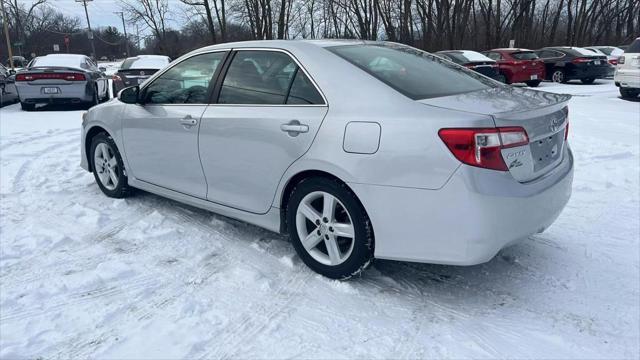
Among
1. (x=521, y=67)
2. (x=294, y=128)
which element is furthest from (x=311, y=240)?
(x=521, y=67)

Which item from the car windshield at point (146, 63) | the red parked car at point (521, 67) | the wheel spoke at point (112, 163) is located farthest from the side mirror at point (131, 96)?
the red parked car at point (521, 67)

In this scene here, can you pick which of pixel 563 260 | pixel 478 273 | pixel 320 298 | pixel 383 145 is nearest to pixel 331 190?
pixel 383 145

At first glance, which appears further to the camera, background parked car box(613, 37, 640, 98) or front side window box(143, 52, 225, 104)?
background parked car box(613, 37, 640, 98)

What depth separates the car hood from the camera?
8.98 feet

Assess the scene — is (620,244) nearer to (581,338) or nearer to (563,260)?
(563,260)

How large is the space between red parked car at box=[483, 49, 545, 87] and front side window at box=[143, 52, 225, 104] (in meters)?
16.1

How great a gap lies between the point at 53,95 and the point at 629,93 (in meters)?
14.8

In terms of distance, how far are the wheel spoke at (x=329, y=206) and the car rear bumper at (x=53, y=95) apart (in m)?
11.0

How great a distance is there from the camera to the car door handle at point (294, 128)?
10.2 ft

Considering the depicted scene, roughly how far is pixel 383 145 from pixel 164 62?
13.4 meters

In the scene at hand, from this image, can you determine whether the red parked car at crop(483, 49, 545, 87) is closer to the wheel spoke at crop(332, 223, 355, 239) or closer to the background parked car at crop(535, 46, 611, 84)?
the background parked car at crop(535, 46, 611, 84)

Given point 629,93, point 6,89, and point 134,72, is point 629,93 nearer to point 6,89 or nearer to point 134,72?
point 134,72

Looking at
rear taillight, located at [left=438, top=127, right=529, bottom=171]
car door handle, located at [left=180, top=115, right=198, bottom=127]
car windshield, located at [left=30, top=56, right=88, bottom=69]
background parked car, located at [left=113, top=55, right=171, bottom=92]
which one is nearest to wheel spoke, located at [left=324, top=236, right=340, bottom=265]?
rear taillight, located at [left=438, top=127, right=529, bottom=171]

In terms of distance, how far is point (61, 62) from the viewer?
504 inches
